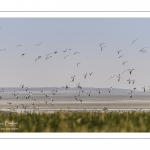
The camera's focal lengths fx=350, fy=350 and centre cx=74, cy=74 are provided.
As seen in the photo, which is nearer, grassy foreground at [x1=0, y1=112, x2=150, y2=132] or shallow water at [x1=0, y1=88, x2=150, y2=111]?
grassy foreground at [x1=0, y1=112, x2=150, y2=132]

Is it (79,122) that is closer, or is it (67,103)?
(79,122)

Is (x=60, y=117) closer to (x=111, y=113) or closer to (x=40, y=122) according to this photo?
(x=40, y=122)

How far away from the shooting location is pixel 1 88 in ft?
48.8

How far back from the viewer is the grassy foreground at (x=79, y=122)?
11867mm

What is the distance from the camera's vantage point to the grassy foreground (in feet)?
A: 38.9

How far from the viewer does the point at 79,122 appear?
1211 cm

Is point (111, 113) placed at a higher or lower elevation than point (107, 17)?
lower

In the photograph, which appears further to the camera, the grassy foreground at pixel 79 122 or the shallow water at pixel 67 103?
the shallow water at pixel 67 103
